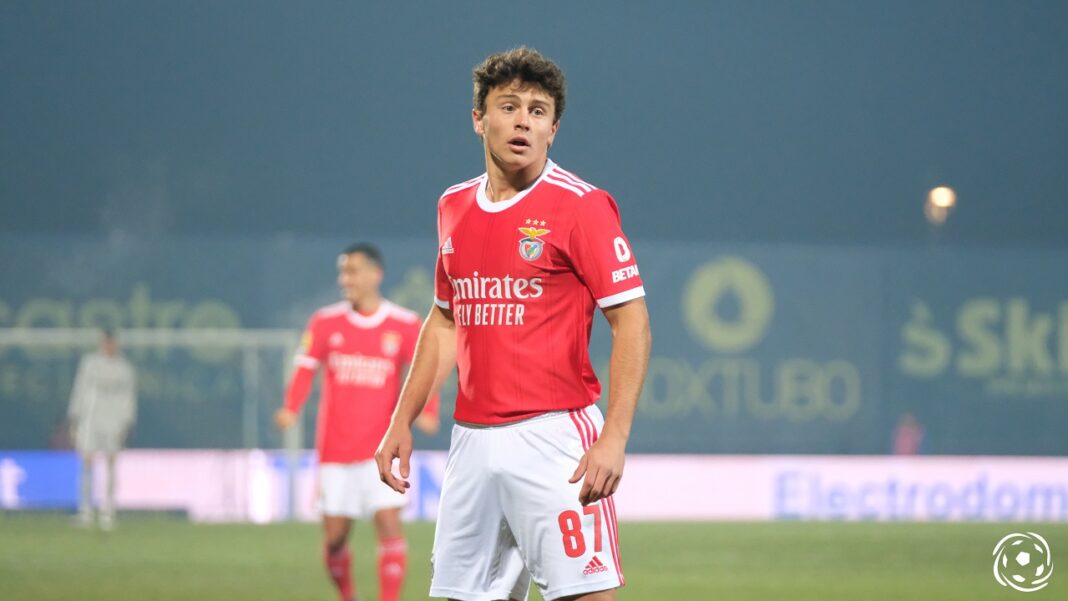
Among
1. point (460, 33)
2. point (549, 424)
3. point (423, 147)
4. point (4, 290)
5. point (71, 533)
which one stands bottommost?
point (71, 533)

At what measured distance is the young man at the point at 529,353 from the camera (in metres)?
3.59

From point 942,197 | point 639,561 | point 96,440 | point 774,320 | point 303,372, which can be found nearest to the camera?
point 303,372

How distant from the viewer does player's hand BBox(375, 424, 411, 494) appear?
389cm

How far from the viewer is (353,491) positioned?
25.7ft

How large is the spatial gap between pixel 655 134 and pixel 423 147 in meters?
4.96

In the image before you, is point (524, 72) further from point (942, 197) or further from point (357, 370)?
point (942, 197)

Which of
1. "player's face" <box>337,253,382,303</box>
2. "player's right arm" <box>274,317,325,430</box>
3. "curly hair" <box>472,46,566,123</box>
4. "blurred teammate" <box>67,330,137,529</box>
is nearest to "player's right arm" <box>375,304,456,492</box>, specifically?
"curly hair" <box>472,46,566,123</box>

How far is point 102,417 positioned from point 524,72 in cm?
1286

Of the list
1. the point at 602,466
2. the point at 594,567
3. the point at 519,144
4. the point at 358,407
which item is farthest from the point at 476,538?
the point at 358,407

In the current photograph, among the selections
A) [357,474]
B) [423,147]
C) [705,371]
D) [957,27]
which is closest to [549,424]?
[357,474]

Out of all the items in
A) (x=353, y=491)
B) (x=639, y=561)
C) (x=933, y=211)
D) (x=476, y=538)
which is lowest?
(x=639, y=561)

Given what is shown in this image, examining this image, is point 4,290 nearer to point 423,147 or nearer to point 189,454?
point 189,454

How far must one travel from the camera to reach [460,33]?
36000 millimetres

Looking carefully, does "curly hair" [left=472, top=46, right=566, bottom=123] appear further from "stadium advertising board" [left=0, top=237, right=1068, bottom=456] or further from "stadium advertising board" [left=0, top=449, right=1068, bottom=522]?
"stadium advertising board" [left=0, top=237, right=1068, bottom=456]
